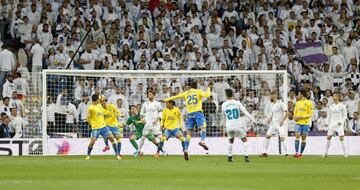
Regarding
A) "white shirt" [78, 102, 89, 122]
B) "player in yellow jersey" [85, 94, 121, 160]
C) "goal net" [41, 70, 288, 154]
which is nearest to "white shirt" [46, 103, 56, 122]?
"goal net" [41, 70, 288, 154]

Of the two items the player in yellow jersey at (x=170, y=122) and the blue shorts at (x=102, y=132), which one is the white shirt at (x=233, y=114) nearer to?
the player in yellow jersey at (x=170, y=122)

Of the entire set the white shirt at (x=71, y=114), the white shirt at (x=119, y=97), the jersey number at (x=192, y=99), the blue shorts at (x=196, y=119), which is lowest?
the blue shorts at (x=196, y=119)

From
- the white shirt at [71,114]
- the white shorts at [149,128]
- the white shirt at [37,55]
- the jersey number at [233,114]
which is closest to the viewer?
the jersey number at [233,114]

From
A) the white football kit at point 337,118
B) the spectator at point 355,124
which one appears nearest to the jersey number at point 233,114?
the white football kit at point 337,118

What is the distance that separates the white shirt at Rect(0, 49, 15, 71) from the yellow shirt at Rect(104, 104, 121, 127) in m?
5.78

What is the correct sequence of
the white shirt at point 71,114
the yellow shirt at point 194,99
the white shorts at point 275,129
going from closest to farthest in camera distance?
the yellow shirt at point 194,99, the white shorts at point 275,129, the white shirt at point 71,114

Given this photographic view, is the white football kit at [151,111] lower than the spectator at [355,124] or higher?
higher

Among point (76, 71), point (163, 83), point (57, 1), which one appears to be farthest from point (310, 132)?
point (57, 1)

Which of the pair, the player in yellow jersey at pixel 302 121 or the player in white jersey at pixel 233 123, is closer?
the player in white jersey at pixel 233 123

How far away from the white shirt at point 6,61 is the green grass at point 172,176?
9951mm

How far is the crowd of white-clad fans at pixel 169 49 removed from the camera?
36562mm

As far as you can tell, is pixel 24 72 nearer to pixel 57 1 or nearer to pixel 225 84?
pixel 57 1

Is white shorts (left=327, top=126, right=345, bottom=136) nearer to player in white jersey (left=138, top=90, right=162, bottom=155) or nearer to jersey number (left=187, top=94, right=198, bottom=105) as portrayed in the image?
jersey number (left=187, top=94, right=198, bottom=105)

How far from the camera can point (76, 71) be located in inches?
1401
